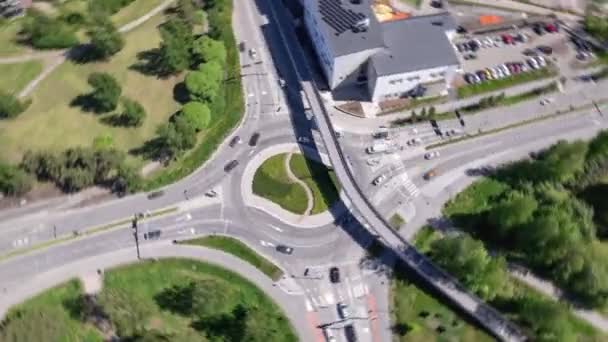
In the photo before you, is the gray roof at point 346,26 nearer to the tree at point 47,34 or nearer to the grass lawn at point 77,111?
the grass lawn at point 77,111

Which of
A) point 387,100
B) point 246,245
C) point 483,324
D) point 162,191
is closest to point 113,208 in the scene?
point 162,191

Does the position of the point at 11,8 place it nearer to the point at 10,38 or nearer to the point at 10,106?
the point at 10,38

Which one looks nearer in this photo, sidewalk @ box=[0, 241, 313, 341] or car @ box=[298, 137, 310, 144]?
sidewalk @ box=[0, 241, 313, 341]

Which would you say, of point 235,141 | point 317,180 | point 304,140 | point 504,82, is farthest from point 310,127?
point 504,82

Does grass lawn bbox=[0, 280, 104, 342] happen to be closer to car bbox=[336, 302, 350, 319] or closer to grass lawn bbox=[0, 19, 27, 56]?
car bbox=[336, 302, 350, 319]

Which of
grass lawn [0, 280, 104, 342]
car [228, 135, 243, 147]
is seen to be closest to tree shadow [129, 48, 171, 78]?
car [228, 135, 243, 147]

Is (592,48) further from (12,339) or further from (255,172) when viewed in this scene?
(12,339)
